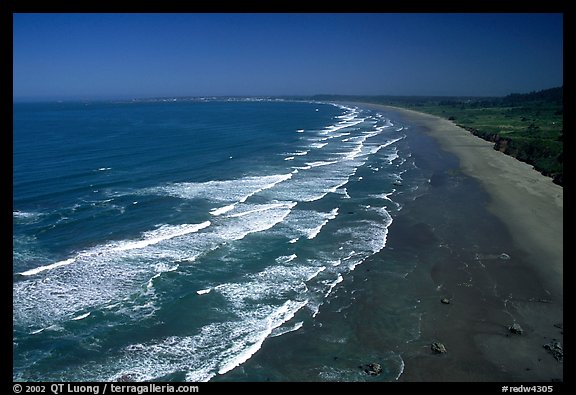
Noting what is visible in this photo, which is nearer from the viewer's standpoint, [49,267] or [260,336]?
[260,336]

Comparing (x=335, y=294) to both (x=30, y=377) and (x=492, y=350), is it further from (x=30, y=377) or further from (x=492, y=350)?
(x=30, y=377)

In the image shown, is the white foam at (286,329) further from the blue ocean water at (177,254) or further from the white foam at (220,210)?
the white foam at (220,210)

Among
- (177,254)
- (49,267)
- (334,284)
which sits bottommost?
(334,284)

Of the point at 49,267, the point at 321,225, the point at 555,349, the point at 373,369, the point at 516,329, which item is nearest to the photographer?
the point at 373,369

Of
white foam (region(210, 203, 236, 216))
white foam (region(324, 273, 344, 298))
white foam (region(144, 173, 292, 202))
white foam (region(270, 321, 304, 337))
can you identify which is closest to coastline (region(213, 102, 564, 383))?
white foam (region(270, 321, 304, 337))

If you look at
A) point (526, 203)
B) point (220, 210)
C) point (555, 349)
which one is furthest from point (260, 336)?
point (526, 203)

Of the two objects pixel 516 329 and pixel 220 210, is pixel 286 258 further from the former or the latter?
pixel 516 329

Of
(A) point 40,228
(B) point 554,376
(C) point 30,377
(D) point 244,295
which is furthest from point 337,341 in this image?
(A) point 40,228
